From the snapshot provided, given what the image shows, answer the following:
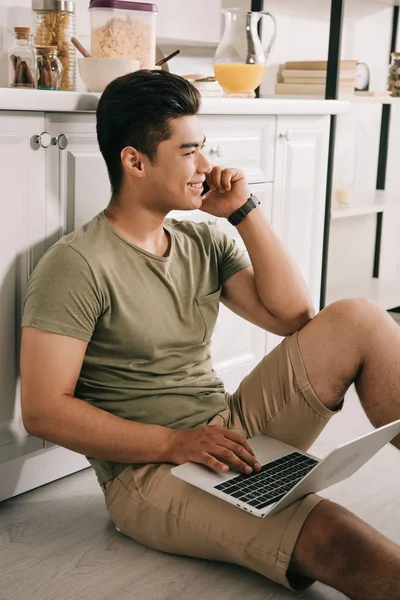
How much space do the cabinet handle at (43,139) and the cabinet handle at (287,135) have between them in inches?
32.7

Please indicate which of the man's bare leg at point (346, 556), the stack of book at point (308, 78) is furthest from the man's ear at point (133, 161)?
the stack of book at point (308, 78)

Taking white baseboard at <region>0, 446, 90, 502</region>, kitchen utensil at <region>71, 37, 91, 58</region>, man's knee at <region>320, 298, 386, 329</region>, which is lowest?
white baseboard at <region>0, 446, 90, 502</region>

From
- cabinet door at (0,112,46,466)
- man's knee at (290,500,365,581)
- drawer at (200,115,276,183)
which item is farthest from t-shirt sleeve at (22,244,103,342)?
drawer at (200,115,276,183)

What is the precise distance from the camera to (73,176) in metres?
1.79

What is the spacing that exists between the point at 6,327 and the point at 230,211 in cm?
51

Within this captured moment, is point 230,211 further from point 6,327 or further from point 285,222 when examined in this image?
point 285,222

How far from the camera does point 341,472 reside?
1501mm

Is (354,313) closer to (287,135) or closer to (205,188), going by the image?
(205,188)

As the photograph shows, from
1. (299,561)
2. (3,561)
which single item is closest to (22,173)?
(3,561)

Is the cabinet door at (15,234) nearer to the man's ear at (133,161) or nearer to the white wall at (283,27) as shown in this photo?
the man's ear at (133,161)

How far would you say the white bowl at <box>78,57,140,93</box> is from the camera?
1824 millimetres

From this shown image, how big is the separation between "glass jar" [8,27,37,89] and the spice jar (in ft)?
6.76

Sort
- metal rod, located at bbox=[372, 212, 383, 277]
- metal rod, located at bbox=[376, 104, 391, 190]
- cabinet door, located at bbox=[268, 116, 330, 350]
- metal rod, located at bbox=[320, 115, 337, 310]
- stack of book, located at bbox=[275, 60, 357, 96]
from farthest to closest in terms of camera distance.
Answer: metal rod, located at bbox=[372, 212, 383, 277] < metal rod, located at bbox=[376, 104, 391, 190] < stack of book, located at bbox=[275, 60, 357, 96] < metal rod, located at bbox=[320, 115, 337, 310] < cabinet door, located at bbox=[268, 116, 330, 350]

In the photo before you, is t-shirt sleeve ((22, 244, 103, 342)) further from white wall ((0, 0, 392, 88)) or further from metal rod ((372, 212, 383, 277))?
metal rod ((372, 212, 383, 277))
